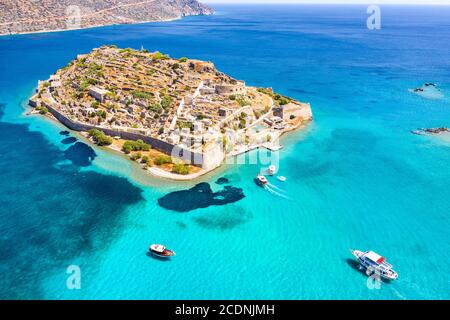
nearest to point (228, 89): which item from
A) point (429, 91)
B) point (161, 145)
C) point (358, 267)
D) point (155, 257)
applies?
point (161, 145)

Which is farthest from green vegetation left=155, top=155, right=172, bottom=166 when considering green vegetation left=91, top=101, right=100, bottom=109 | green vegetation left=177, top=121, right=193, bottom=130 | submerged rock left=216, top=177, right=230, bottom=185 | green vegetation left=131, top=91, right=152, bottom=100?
green vegetation left=91, top=101, right=100, bottom=109

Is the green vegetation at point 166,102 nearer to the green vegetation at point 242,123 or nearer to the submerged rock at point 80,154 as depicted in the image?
the green vegetation at point 242,123

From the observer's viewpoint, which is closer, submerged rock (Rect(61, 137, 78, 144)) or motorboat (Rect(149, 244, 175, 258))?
motorboat (Rect(149, 244, 175, 258))

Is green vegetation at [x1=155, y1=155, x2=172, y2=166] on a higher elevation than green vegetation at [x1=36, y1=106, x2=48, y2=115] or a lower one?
lower

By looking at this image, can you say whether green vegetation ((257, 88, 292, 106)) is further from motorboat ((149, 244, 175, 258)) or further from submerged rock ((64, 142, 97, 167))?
motorboat ((149, 244, 175, 258))

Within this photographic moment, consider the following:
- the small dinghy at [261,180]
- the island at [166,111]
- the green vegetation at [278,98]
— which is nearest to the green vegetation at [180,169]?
the island at [166,111]

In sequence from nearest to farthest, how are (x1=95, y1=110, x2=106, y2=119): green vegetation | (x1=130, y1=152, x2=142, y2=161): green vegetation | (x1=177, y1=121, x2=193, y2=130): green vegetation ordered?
1. (x1=130, y1=152, x2=142, y2=161): green vegetation
2. (x1=177, y1=121, x2=193, y2=130): green vegetation
3. (x1=95, y1=110, x2=106, y2=119): green vegetation

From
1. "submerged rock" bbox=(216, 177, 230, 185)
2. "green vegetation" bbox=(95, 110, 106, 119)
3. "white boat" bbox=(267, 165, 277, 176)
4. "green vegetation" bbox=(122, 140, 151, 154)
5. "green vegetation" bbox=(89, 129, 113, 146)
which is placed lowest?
"submerged rock" bbox=(216, 177, 230, 185)

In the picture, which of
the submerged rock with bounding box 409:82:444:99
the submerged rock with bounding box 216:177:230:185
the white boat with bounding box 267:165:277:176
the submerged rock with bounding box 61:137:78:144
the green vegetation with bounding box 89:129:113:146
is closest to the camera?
the submerged rock with bounding box 216:177:230:185
